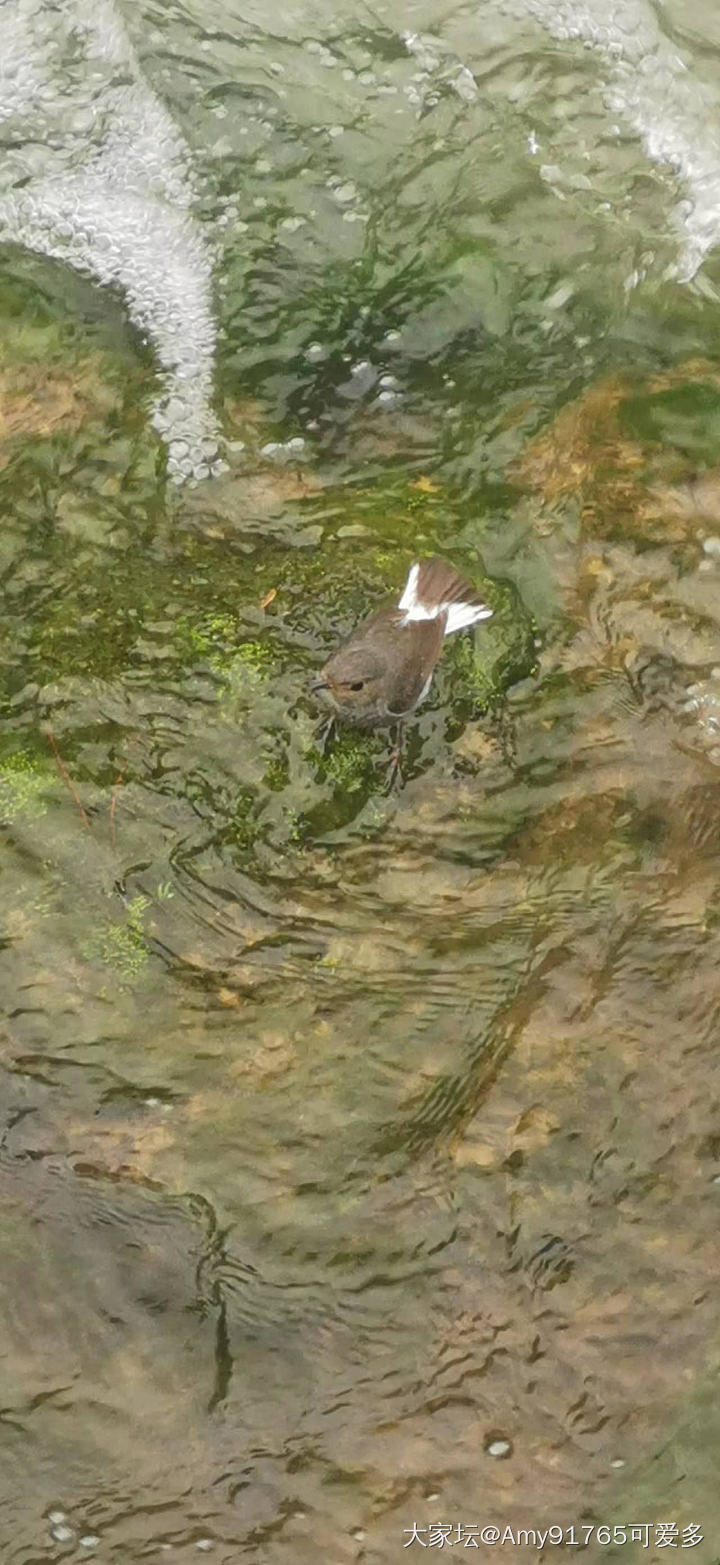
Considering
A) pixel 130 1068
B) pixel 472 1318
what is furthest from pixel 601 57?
pixel 472 1318

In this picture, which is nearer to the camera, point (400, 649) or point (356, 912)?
point (400, 649)

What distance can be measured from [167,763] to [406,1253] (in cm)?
179

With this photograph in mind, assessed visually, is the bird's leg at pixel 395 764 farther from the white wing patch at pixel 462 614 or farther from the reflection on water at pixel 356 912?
the white wing patch at pixel 462 614

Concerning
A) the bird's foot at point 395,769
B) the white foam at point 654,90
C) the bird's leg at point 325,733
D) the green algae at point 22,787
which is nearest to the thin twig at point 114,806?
the green algae at point 22,787

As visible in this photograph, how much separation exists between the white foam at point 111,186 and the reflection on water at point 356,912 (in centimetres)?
9

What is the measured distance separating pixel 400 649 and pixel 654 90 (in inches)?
135

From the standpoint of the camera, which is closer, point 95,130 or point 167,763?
point 167,763

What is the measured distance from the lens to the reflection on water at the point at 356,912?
11.7 feet

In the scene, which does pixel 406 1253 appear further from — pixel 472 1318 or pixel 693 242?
pixel 693 242

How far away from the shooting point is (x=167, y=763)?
3988 millimetres

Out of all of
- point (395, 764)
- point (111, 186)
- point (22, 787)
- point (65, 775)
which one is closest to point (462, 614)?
point (395, 764)

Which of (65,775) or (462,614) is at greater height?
(462,614)

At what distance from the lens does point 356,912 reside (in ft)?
12.8

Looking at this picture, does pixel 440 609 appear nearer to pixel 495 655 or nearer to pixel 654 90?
pixel 495 655
